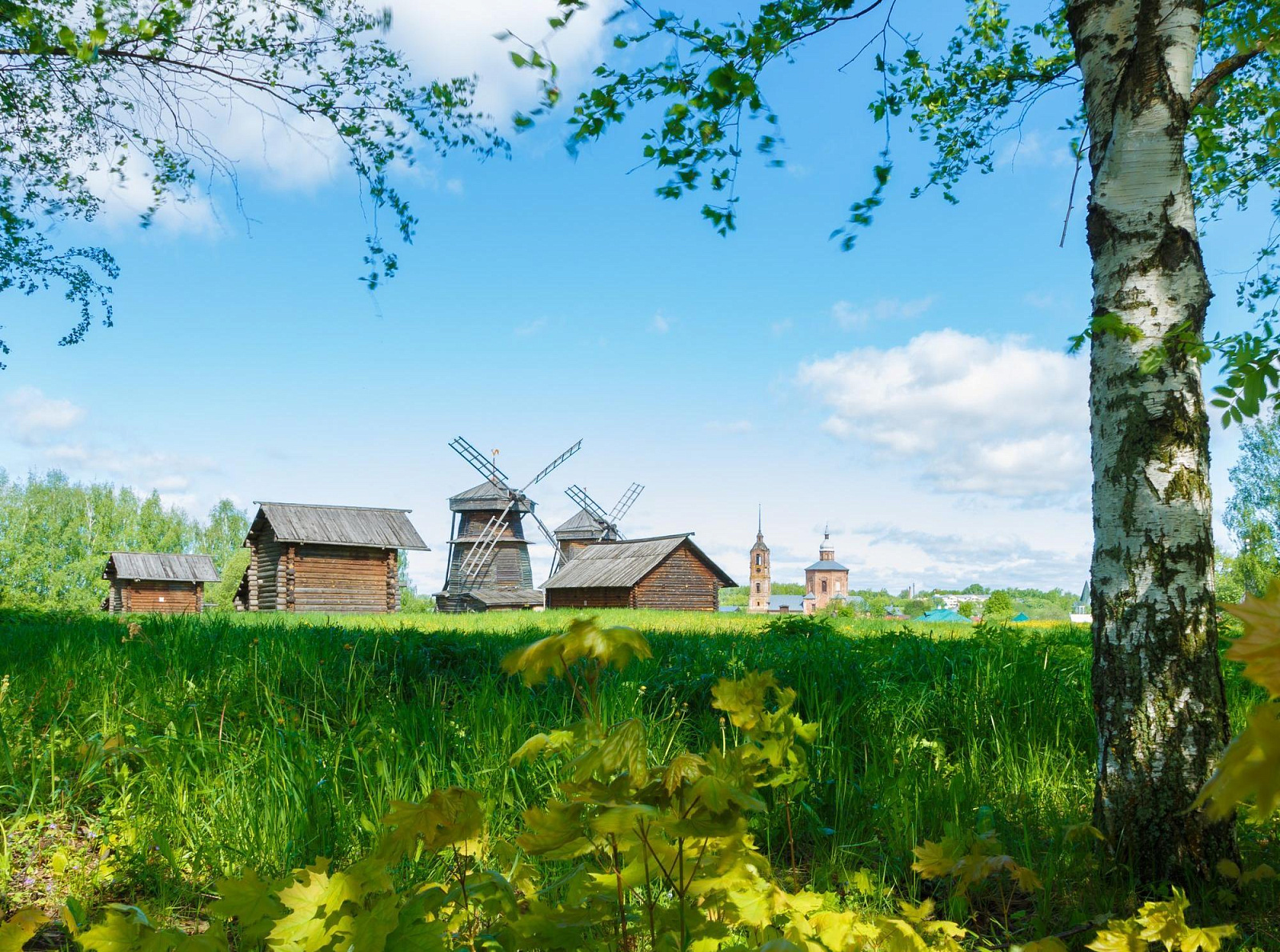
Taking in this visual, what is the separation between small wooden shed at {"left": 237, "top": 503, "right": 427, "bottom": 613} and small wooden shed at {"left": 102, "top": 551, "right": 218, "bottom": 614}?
10377 mm

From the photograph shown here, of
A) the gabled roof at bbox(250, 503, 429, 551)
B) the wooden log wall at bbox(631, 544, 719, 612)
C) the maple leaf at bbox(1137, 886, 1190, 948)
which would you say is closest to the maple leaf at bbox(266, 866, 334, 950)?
the maple leaf at bbox(1137, 886, 1190, 948)

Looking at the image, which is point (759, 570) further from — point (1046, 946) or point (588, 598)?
point (1046, 946)

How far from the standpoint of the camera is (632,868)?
171 centimetres

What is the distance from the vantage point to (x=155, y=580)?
146 ft

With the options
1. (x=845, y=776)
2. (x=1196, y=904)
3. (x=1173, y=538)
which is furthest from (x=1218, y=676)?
(x=845, y=776)

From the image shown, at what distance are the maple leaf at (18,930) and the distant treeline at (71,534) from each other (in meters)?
51.9

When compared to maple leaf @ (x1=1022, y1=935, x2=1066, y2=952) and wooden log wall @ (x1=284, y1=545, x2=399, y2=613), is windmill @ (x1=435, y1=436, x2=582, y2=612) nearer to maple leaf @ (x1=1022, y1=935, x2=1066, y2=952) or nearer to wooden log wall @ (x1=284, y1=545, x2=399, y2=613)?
wooden log wall @ (x1=284, y1=545, x2=399, y2=613)

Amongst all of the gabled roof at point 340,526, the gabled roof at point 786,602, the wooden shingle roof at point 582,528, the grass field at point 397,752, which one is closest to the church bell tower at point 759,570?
the gabled roof at point 786,602

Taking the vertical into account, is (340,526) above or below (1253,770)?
above

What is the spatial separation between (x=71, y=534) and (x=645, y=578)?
149ft

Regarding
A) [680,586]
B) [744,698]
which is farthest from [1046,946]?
[680,586]

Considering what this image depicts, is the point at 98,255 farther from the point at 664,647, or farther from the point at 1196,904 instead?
the point at 1196,904

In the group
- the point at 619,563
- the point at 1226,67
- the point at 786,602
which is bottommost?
the point at 786,602

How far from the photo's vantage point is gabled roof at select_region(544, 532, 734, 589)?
38594 mm
